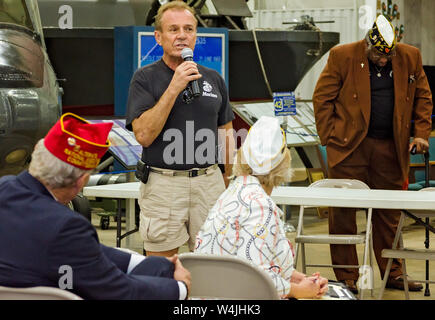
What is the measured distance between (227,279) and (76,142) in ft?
2.07

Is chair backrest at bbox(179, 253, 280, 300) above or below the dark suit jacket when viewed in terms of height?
below

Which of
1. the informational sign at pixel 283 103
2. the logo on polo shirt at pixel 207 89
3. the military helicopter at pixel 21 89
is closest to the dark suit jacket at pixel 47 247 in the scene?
the logo on polo shirt at pixel 207 89

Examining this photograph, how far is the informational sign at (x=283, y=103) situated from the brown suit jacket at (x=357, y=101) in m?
2.29

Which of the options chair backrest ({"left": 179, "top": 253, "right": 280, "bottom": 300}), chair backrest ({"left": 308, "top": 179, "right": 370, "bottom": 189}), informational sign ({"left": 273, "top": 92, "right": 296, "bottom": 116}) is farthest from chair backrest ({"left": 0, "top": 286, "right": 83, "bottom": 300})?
informational sign ({"left": 273, "top": 92, "right": 296, "bottom": 116})

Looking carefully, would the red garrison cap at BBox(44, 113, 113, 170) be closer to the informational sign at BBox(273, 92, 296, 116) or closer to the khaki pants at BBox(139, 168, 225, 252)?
the khaki pants at BBox(139, 168, 225, 252)

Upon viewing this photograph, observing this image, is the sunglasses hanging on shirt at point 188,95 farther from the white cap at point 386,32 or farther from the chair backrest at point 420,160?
the chair backrest at point 420,160

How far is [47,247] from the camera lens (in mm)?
2164

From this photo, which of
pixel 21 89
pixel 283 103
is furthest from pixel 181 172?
pixel 283 103

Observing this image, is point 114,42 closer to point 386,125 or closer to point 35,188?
point 386,125

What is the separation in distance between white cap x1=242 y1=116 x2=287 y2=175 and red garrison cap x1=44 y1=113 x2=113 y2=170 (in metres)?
0.71

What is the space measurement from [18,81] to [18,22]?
2.22ft

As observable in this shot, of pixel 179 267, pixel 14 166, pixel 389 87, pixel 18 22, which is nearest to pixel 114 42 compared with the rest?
pixel 18 22

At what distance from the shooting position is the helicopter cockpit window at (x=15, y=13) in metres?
6.64

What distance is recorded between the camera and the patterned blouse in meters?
2.74
